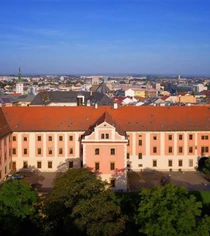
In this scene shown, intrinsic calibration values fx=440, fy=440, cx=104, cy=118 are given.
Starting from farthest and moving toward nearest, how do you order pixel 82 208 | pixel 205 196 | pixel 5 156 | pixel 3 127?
pixel 3 127, pixel 5 156, pixel 205 196, pixel 82 208

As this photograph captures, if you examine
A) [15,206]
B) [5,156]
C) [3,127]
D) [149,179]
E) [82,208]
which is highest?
[3,127]

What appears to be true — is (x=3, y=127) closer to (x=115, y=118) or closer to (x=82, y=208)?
(x=115, y=118)

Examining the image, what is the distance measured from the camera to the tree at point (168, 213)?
77.6 feet

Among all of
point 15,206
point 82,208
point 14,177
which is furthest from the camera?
point 14,177

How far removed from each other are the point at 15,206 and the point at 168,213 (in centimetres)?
1128

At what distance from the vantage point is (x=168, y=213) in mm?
24156

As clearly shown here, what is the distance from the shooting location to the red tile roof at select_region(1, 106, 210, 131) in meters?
50.4

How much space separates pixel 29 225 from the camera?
31.7 m

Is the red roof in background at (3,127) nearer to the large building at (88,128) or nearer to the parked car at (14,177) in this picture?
the large building at (88,128)

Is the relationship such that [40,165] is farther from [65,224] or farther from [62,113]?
[65,224]

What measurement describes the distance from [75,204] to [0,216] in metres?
5.21

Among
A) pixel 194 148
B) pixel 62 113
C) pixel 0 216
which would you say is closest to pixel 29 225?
pixel 0 216

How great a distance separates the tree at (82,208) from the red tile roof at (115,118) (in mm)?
17981

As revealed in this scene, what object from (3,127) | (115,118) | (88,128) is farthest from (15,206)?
(115,118)
